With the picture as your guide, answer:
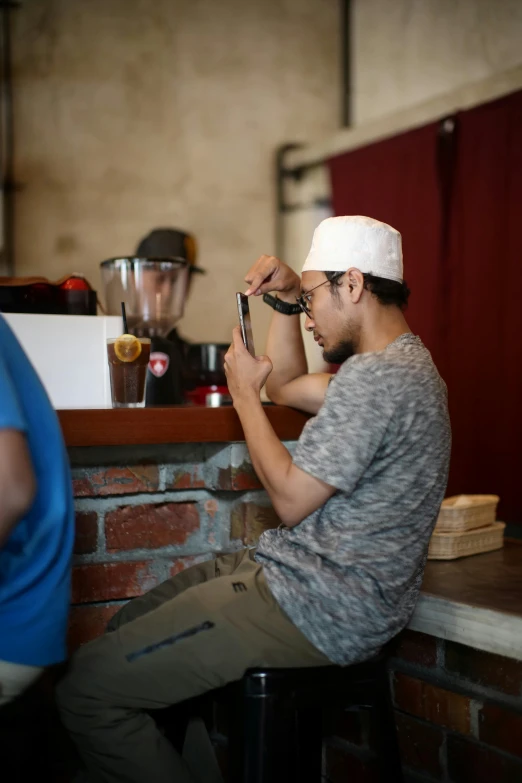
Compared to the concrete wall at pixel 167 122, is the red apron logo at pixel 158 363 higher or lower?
lower

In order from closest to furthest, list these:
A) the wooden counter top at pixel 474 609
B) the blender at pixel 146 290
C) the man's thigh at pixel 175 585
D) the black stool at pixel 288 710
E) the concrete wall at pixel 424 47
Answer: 1. the black stool at pixel 288 710
2. the wooden counter top at pixel 474 609
3. the man's thigh at pixel 175 585
4. the blender at pixel 146 290
5. the concrete wall at pixel 424 47

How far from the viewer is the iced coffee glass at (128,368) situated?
1.53m

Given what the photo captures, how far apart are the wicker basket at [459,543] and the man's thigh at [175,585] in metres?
0.52

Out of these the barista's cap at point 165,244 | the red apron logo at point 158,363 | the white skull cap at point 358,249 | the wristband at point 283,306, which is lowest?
the red apron logo at point 158,363

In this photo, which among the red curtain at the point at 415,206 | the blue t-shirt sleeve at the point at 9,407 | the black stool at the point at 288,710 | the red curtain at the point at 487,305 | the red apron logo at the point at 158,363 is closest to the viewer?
the blue t-shirt sleeve at the point at 9,407

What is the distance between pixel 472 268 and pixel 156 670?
242 centimetres

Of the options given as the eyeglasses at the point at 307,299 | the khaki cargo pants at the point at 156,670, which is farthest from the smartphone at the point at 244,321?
the khaki cargo pants at the point at 156,670

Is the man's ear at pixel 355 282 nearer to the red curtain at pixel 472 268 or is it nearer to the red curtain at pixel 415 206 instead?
the red curtain at pixel 472 268

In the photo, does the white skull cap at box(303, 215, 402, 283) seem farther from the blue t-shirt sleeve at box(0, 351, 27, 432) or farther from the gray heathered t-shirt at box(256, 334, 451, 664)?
the blue t-shirt sleeve at box(0, 351, 27, 432)

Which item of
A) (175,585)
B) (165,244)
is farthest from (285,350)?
(165,244)

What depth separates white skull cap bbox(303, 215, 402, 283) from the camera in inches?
57.6

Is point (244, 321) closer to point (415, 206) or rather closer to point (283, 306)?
point (283, 306)

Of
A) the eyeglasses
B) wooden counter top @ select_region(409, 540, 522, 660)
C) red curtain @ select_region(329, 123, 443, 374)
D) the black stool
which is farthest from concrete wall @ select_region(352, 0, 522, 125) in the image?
the black stool

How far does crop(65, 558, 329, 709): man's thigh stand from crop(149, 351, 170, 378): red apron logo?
1.79 ft
